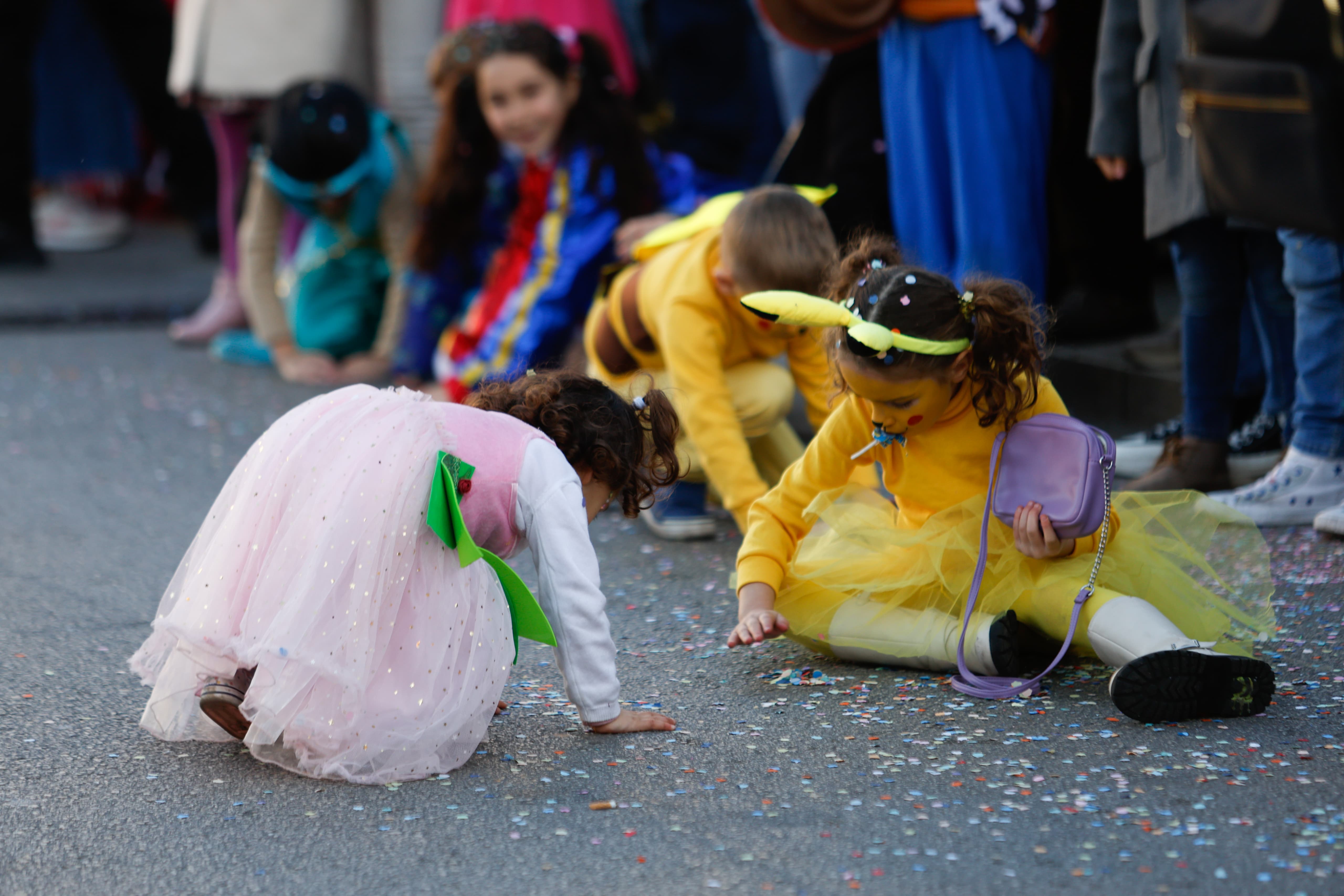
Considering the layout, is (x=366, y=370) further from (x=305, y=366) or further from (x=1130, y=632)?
(x=1130, y=632)

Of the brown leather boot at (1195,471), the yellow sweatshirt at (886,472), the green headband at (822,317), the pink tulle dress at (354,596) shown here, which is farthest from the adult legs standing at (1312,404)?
the pink tulle dress at (354,596)

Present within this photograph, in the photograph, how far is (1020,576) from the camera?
226 centimetres

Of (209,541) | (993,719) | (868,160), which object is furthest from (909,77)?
(209,541)

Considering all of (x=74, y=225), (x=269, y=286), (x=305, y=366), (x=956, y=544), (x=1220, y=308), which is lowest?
(x=74, y=225)

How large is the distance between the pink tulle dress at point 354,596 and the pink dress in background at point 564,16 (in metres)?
2.69

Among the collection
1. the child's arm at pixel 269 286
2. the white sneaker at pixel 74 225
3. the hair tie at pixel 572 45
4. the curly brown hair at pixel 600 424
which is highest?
the hair tie at pixel 572 45

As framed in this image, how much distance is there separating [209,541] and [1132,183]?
2896 millimetres

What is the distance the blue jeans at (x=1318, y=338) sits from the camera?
283cm

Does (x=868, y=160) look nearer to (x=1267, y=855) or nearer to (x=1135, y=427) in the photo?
(x=1135, y=427)

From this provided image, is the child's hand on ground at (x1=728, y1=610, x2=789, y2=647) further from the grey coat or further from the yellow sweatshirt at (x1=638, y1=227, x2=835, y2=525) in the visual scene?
the grey coat

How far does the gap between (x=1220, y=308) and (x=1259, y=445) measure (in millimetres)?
437

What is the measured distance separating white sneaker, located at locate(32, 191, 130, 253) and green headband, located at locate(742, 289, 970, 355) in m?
5.84

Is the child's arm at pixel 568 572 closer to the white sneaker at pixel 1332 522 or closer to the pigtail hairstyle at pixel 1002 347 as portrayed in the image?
the pigtail hairstyle at pixel 1002 347

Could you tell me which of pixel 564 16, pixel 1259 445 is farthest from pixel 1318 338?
pixel 564 16
